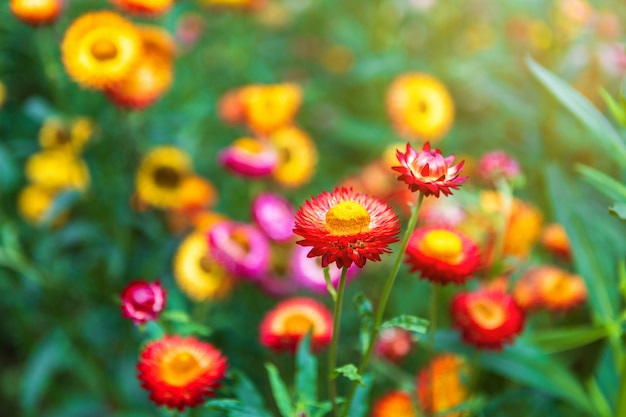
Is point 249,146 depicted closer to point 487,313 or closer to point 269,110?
point 269,110

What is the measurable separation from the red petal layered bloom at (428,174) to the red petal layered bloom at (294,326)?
482 mm

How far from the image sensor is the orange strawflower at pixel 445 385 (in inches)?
48.8

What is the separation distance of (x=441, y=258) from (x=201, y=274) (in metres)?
0.69

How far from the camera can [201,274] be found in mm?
1506

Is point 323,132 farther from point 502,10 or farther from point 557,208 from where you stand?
point 557,208

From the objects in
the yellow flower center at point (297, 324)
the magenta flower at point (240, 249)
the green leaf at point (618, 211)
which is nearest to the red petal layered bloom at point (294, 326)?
the yellow flower center at point (297, 324)

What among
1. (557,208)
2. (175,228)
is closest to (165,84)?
(175,228)

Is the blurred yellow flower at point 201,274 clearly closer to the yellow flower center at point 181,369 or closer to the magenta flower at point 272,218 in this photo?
the magenta flower at point 272,218

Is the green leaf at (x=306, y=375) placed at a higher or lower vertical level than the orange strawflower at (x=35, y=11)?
lower

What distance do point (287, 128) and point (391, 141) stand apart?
0.56 meters

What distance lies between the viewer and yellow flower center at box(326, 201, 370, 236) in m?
0.77

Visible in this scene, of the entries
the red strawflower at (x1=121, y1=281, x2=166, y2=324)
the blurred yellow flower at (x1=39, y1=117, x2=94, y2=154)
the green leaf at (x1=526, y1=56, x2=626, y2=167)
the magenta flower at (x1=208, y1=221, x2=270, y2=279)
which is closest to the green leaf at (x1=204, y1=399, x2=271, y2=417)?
the red strawflower at (x1=121, y1=281, x2=166, y2=324)

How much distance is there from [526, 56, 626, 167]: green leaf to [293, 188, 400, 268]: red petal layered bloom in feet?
1.58

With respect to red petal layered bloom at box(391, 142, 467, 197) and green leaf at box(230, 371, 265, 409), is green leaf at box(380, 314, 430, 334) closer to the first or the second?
red petal layered bloom at box(391, 142, 467, 197)
